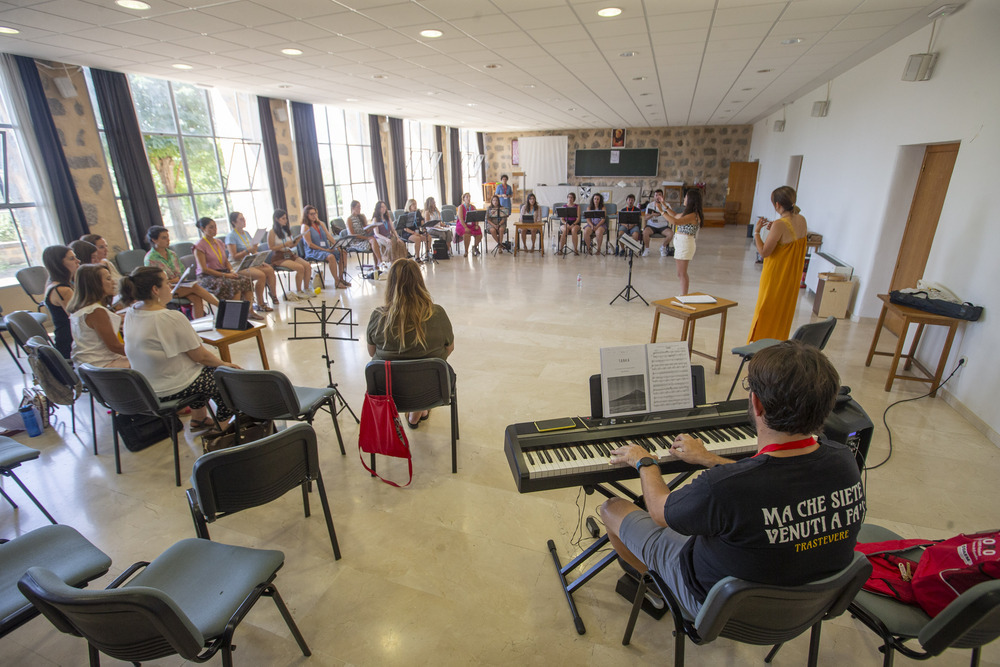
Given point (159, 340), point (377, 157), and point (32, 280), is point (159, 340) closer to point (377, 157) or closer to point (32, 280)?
point (32, 280)

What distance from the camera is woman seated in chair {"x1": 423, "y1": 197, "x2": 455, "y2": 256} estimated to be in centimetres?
955

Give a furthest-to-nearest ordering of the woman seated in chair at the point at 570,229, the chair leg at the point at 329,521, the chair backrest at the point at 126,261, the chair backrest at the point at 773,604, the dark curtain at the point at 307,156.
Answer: the woman seated in chair at the point at 570,229
the dark curtain at the point at 307,156
the chair backrest at the point at 126,261
the chair leg at the point at 329,521
the chair backrest at the point at 773,604

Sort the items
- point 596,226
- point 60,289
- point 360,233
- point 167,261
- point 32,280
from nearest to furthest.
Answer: point 60,289, point 32,280, point 167,261, point 360,233, point 596,226

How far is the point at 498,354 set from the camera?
15.4ft

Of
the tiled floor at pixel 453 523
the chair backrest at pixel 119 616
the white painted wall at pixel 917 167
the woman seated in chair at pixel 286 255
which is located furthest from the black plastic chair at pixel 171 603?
the woman seated in chair at pixel 286 255

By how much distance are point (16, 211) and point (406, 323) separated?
619 centimetres

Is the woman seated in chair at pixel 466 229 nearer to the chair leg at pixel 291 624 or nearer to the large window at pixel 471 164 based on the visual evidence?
the large window at pixel 471 164

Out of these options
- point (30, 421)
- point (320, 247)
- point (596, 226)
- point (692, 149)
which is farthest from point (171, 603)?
point (692, 149)

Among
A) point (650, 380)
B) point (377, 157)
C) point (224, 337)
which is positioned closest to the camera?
point (650, 380)

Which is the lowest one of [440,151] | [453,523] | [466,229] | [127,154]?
[453,523]

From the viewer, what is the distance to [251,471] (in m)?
1.76

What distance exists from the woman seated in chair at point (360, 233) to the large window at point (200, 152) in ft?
6.38

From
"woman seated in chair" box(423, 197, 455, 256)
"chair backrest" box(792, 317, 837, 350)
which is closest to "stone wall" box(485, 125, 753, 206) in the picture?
"woman seated in chair" box(423, 197, 455, 256)

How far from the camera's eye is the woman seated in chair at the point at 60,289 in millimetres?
3627
